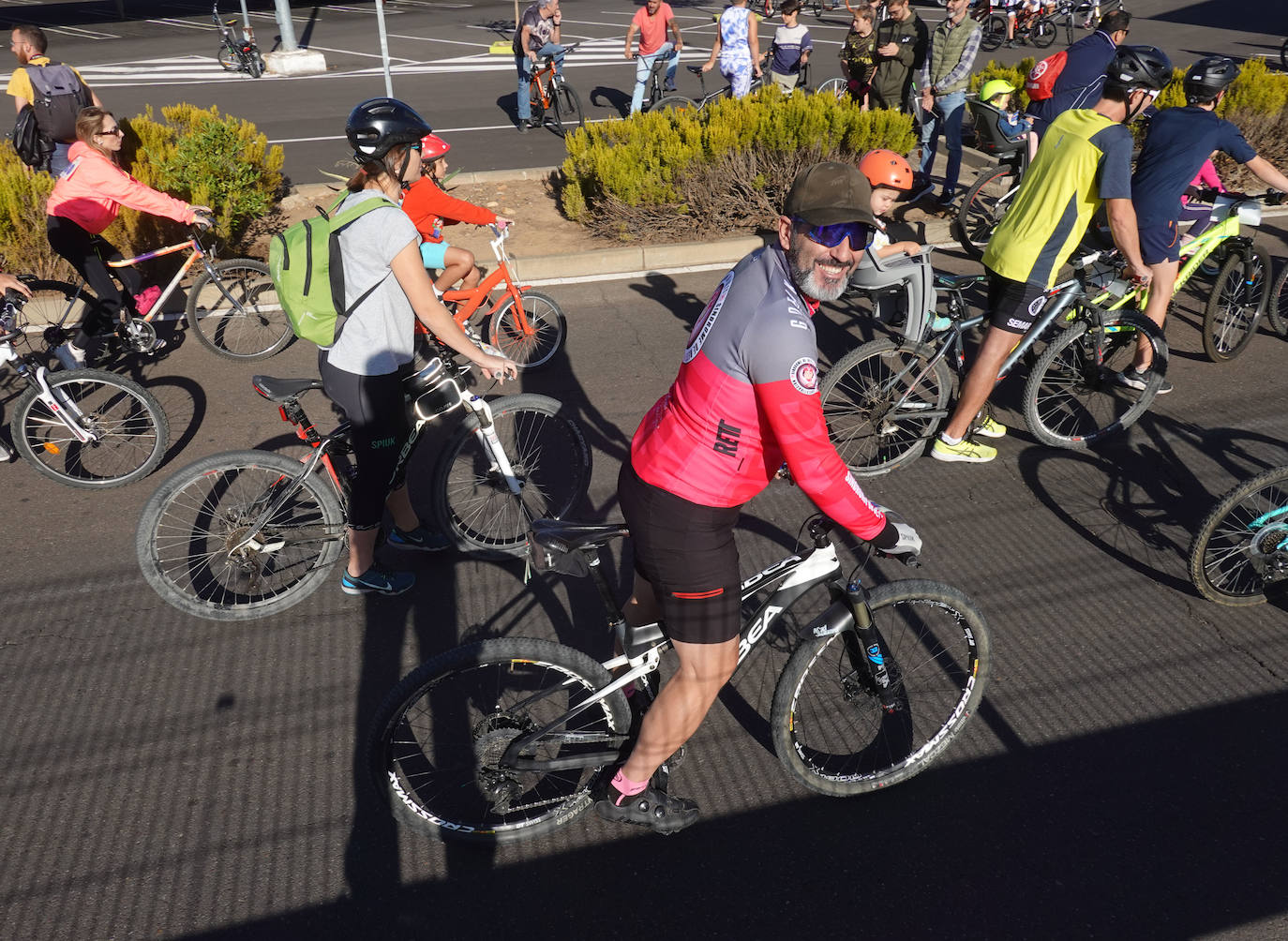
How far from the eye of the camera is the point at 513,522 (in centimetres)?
493

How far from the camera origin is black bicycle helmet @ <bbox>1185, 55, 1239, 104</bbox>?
5.30 meters

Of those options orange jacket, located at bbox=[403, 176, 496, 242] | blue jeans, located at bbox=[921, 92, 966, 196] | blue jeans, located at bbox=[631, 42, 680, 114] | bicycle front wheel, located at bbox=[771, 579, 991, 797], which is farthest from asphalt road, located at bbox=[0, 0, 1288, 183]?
bicycle front wheel, located at bbox=[771, 579, 991, 797]

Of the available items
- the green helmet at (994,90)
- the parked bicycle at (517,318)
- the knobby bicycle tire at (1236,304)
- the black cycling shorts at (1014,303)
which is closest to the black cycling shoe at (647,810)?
the black cycling shorts at (1014,303)

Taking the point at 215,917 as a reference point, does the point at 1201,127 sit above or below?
above

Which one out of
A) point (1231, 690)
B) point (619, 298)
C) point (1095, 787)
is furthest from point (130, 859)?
point (619, 298)

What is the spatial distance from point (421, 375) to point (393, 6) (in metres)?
32.2

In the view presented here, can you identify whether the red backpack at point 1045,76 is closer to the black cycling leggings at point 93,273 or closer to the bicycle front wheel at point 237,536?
the bicycle front wheel at point 237,536

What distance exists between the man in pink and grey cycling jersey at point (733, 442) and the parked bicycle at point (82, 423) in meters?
3.91

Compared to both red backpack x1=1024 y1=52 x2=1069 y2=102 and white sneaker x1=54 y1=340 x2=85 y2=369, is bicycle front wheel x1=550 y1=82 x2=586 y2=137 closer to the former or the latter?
red backpack x1=1024 y1=52 x2=1069 y2=102

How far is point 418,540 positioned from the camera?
4695mm

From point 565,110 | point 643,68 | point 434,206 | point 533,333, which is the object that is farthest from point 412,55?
point 434,206

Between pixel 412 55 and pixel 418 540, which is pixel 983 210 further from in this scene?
pixel 412 55

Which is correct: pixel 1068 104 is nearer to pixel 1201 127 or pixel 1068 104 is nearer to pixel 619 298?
pixel 1201 127

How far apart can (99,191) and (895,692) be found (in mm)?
6003
